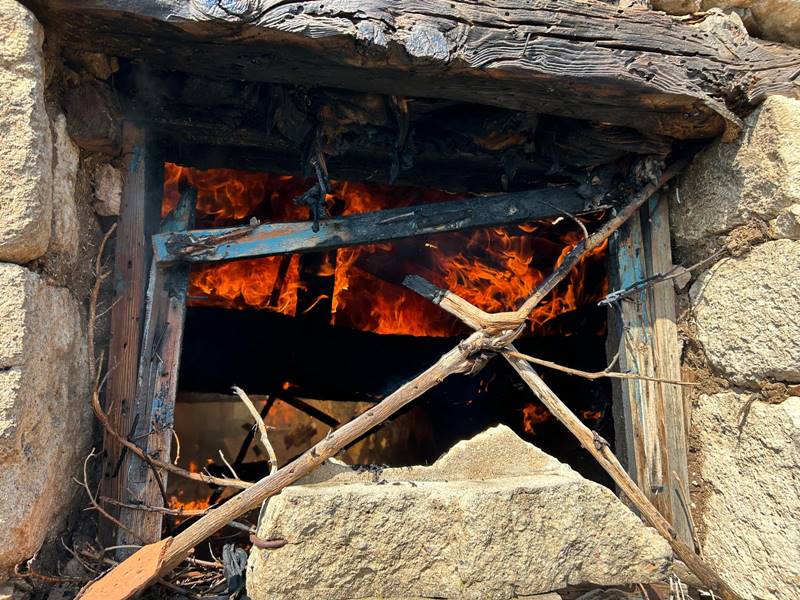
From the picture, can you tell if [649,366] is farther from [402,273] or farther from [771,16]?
[402,273]

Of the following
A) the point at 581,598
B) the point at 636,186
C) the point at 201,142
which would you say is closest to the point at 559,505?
the point at 581,598

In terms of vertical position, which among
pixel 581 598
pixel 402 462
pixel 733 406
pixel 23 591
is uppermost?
pixel 733 406

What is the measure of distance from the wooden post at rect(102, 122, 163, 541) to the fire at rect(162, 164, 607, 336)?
98cm

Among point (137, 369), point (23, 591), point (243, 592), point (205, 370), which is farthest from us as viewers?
point (205, 370)

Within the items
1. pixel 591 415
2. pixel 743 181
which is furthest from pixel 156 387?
pixel 591 415

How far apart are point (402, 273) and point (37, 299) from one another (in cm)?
232

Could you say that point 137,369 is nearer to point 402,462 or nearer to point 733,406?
point 733,406

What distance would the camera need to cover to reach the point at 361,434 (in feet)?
6.69

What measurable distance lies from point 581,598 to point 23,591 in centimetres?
170

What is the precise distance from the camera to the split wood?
1716 millimetres

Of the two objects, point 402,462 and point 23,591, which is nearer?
point 23,591

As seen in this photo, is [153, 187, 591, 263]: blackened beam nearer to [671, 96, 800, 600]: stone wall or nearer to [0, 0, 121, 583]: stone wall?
[0, 0, 121, 583]: stone wall

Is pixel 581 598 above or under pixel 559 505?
under

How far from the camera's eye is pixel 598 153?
8.13ft
